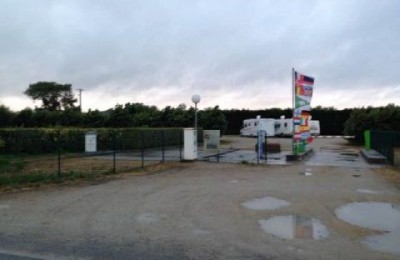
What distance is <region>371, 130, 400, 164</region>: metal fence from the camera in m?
20.9

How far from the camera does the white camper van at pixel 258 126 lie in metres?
56.2

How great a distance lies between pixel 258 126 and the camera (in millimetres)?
56094

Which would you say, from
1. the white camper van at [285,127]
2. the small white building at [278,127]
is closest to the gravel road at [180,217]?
the small white building at [278,127]

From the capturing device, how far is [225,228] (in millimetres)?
7762

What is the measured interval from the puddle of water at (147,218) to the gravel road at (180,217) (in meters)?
0.02

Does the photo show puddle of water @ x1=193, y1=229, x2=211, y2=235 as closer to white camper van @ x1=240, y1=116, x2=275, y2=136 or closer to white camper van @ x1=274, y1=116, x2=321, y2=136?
white camper van @ x1=240, y1=116, x2=275, y2=136

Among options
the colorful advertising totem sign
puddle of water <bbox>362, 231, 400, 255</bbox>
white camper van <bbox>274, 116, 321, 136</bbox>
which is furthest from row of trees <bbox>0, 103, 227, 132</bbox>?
puddle of water <bbox>362, 231, 400, 255</bbox>

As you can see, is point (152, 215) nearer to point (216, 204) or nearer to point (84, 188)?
point (216, 204)

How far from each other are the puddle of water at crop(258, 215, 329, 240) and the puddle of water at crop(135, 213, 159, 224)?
74.3 inches

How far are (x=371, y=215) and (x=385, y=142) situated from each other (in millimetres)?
14586

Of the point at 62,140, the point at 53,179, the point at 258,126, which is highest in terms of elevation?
the point at 258,126

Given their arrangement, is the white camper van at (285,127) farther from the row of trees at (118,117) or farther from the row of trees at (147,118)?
the row of trees at (118,117)

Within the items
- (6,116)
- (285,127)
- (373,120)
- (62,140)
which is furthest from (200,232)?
(285,127)

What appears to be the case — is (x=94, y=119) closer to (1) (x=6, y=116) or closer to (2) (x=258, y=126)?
(1) (x=6, y=116)
